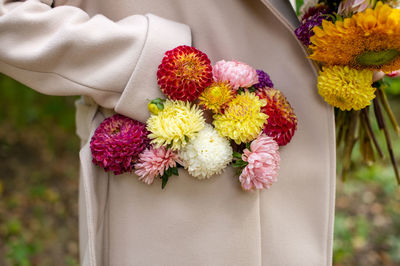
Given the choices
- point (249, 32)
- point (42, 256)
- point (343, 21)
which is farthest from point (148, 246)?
point (42, 256)

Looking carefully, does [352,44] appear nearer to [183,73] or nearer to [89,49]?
[183,73]

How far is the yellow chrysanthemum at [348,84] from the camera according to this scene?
2.70 feet

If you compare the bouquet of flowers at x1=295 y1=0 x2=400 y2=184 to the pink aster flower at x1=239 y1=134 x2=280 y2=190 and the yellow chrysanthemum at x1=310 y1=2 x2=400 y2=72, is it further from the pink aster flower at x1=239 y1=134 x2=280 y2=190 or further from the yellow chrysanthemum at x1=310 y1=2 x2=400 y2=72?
the pink aster flower at x1=239 y1=134 x2=280 y2=190

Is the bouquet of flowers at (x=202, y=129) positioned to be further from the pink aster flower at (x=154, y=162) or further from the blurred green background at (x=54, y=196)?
the blurred green background at (x=54, y=196)

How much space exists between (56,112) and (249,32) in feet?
7.12

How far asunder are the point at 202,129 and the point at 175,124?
0.09 metres

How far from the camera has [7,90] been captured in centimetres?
255

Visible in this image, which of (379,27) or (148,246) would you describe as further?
(148,246)

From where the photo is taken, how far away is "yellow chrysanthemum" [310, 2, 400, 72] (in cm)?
69

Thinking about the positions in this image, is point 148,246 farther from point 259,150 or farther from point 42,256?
point 42,256

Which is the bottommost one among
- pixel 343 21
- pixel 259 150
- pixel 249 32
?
pixel 259 150

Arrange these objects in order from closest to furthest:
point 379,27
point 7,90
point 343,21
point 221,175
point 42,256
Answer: point 379,27, point 343,21, point 221,175, point 42,256, point 7,90

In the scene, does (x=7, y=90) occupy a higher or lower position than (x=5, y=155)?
higher

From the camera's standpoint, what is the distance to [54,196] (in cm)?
248
